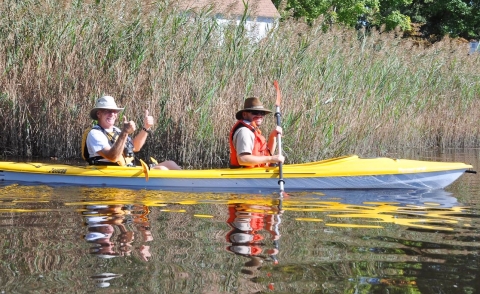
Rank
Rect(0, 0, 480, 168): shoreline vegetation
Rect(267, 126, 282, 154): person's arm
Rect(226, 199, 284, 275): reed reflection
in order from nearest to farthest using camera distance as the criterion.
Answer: Rect(226, 199, 284, 275): reed reflection → Rect(267, 126, 282, 154): person's arm → Rect(0, 0, 480, 168): shoreline vegetation

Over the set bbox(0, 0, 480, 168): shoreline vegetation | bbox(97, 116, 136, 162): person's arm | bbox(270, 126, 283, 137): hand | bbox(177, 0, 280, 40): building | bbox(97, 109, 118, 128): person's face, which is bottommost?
bbox(97, 116, 136, 162): person's arm

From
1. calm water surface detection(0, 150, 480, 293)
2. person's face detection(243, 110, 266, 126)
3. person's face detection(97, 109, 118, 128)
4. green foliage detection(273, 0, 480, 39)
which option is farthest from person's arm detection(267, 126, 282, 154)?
green foliage detection(273, 0, 480, 39)

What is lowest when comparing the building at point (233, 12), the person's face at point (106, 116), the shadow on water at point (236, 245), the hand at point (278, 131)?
the shadow on water at point (236, 245)

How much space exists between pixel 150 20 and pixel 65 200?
399 cm

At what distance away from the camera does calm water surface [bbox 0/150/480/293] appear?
12.1 feet

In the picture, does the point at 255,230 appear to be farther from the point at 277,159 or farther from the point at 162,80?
the point at 162,80

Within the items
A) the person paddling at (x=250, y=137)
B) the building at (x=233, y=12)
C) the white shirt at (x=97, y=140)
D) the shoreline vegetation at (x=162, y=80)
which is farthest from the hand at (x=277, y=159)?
the building at (x=233, y=12)

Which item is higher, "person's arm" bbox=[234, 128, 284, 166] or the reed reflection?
"person's arm" bbox=[234, 128, 284, 166]

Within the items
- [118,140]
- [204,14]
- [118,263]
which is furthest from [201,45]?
[118,263]

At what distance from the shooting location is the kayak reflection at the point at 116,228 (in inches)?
173

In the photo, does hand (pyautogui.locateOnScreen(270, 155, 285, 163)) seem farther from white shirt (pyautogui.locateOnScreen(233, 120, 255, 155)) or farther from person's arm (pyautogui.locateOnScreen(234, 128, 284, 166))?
white shirt (pyautogui.locateOnScreen(233, 120, 255, 155))

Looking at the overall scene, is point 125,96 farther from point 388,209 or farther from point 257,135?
point 388,209

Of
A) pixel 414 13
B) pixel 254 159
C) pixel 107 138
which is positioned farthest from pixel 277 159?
pixel 414 13

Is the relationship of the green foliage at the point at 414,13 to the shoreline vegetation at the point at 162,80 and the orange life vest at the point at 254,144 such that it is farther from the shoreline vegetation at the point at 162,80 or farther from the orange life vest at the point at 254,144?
the orange life vest at the point at 254,144
